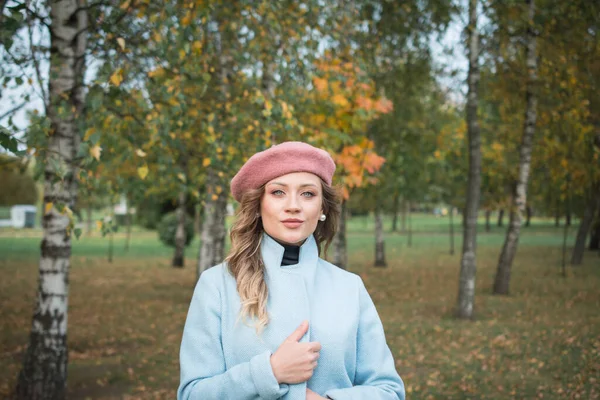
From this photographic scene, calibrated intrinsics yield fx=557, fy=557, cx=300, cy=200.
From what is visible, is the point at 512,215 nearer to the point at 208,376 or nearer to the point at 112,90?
the point at 112,90

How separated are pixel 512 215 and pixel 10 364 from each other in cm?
1025

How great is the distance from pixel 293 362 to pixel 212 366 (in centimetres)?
33

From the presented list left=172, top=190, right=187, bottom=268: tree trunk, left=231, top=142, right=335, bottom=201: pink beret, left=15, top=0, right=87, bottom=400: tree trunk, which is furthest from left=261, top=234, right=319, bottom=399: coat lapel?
left=172, top=190, right=187, bottom=268: tree trunk

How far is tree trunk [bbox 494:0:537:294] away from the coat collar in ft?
33.8

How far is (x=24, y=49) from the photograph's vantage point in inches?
266

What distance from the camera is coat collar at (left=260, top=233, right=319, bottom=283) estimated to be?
2193 millimetres

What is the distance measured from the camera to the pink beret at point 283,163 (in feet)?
7.30

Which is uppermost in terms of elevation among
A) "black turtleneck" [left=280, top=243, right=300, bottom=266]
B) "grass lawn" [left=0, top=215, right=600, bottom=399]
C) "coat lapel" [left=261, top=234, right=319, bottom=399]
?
"black turtleneck" [left=280, top=243, right=300, bottom=266]

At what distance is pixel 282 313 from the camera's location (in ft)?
6.87

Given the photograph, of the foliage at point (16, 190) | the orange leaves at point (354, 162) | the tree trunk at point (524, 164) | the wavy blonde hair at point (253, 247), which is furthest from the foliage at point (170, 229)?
the foliage at point (16, 190)

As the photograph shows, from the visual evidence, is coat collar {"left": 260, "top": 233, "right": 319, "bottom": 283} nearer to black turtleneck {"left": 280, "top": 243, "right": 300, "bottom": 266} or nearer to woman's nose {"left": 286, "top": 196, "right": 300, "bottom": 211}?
black turtleneck {"left": 280, "top": 243, "right": 300, "bottom": 266}

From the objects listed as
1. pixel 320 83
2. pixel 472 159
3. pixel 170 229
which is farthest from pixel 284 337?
pixel 170 229

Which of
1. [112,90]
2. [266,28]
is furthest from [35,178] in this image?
[266,28]

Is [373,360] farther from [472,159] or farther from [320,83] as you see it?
[472,159]
